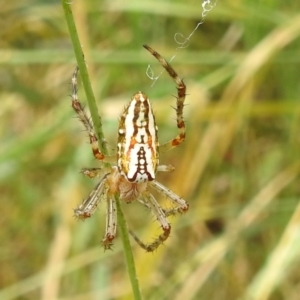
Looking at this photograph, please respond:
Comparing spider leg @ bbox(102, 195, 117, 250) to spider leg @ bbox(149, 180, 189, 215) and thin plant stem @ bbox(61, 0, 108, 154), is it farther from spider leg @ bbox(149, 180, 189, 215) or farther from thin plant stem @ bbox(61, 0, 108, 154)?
thin plant stem @ bbox(61, 0, 108, 154)

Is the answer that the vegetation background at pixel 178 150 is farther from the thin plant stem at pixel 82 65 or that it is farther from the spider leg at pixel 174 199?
the thin plant stem at pixel 82 65

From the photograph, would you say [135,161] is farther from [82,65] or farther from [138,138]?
[82,65]

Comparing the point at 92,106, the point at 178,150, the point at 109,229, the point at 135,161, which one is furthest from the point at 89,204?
the point at 178,150

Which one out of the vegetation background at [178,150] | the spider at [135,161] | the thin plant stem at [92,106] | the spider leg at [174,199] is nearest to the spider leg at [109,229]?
the spider at [135,161]

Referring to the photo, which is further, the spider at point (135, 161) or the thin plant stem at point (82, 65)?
the spider at point (135, 161)

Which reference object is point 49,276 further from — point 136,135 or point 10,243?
point 136,135

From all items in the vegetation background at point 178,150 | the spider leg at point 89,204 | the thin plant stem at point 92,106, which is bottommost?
the thin plant stem at point 92,106
